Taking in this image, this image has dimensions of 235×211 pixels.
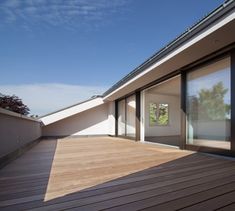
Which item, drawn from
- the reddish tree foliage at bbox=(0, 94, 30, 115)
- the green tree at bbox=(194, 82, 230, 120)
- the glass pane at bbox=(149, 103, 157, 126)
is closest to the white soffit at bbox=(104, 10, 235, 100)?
the green tree at bbox=(194, 82, 230, 120)

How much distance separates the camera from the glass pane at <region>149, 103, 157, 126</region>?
905cm

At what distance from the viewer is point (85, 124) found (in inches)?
366

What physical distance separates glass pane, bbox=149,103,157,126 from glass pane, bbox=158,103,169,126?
0.28 metres

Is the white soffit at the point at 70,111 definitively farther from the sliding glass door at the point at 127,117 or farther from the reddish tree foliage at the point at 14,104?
the reddish tree foliage at the point at 14,104

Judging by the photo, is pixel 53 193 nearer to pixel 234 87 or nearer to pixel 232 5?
pixel 232 5

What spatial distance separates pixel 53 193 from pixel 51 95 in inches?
567

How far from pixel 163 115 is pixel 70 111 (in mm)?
4775

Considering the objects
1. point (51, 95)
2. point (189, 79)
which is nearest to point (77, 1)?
point (189, 79)

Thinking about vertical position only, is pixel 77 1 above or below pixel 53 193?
above

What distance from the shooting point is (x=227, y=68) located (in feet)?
11.9

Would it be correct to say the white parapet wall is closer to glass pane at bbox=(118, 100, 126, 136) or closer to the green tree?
glass pane at bbox=(118, 100, 126, 136)

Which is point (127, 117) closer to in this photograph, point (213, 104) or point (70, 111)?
point (70, 111)

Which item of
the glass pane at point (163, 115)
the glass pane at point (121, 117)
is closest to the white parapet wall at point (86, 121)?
the glass pane at point (121, 117)

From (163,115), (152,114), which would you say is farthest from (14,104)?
(163,115)
